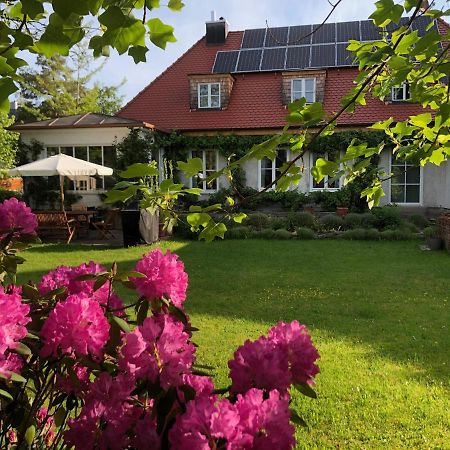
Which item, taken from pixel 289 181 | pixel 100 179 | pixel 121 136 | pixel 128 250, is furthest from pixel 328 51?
pixel 289 181

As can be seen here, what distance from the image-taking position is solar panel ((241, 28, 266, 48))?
2356 cm

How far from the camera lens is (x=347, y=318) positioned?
674cm

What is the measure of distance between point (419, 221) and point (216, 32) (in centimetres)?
1393

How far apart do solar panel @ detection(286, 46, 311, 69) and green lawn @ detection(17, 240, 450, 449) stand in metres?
11.3

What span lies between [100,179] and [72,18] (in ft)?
63.2

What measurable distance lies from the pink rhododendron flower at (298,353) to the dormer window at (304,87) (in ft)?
68.7

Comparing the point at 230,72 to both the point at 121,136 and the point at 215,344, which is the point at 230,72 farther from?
the point at 215,344

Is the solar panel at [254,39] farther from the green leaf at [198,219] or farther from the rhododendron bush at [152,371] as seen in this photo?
the rhododendron bush at [152,371]


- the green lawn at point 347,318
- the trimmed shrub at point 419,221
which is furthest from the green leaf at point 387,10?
the trimmed shrub at point 419,221

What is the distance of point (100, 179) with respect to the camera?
20125 mm

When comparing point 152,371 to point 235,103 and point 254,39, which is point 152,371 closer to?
point 235,103

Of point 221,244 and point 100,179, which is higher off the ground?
point 100,179

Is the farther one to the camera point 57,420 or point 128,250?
point 128,250

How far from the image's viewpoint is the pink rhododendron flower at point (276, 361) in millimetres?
1228
